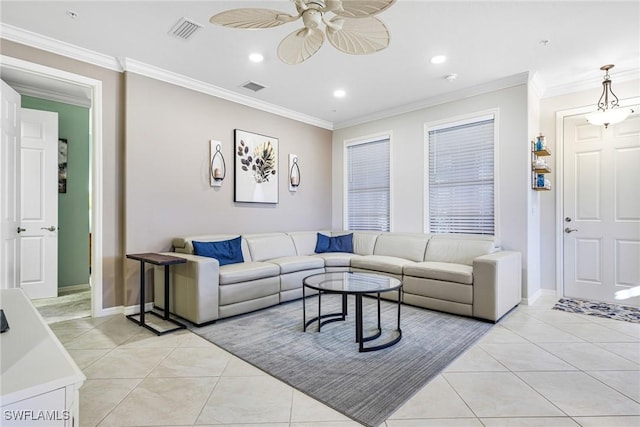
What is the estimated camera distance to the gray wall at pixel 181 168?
3559mm

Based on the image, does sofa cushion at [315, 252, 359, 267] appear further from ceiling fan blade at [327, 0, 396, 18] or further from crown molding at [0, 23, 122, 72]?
crown molding at [0, 23, 122, 72]

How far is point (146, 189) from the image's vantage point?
11.9 ft

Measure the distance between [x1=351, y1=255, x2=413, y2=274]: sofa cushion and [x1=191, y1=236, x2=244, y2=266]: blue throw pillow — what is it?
1.53m

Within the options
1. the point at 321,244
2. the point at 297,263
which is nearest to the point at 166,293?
the point at 297,263

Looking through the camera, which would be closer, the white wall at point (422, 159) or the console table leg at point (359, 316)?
the console table leg at point (359, 316)

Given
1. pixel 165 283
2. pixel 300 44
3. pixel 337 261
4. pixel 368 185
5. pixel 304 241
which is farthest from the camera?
pixel 368 185

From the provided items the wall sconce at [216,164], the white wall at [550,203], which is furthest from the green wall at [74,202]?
the white wall at [550,203]

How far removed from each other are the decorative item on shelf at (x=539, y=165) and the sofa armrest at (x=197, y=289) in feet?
12.3

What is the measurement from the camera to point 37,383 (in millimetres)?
872

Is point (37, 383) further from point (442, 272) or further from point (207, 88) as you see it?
point (207, 88)

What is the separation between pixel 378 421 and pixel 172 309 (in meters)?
2.53

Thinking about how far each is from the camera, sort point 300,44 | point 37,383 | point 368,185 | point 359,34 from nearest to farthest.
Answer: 1. point 37,383
2. point 359,34
3. point 300,44
4. point 368,185

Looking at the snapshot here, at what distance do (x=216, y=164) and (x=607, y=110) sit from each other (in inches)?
181

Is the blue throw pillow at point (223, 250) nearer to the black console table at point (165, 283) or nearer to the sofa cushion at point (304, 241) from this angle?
the black console table at point (165, 283)
